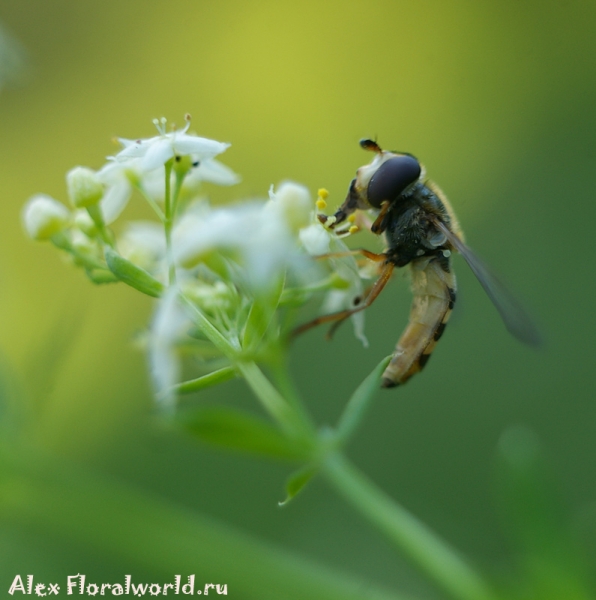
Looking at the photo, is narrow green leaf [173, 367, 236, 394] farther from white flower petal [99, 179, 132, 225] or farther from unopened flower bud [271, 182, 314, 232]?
white flower petal [99, 179, 132, 225]

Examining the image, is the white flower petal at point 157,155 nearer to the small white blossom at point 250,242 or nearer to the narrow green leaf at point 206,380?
the small white blossom at point 250,242

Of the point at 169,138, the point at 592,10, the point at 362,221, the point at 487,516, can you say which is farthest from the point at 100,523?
the point at 592,10

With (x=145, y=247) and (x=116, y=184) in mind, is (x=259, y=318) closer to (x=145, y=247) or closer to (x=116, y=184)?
(x=116, y=184)

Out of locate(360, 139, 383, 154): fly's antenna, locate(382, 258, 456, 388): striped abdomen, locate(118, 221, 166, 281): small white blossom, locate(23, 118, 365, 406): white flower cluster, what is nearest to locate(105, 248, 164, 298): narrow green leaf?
locate(23, 118, 365, 406): white flower cluster

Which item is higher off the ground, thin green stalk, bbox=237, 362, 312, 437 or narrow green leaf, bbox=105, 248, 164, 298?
narrow green leaf, bbox=105, 248, 164, 298

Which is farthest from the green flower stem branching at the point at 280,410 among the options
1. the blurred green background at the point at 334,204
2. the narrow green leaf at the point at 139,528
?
the narrow green leaf at the point at 139,528

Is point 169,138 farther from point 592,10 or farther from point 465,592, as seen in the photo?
point 592,10
